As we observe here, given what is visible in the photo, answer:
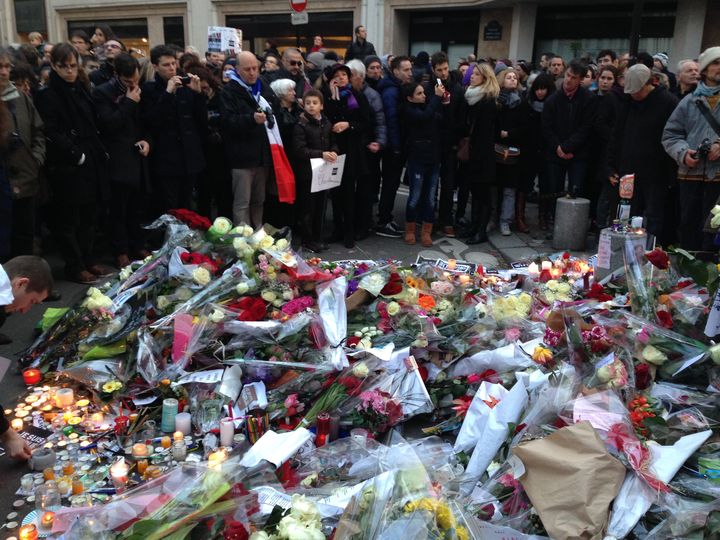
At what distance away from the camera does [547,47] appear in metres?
17.0

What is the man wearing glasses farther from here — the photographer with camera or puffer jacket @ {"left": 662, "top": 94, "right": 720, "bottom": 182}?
puffer jacket @ {"left": 662, "top": 94, "right": 720, "bottom": 182}

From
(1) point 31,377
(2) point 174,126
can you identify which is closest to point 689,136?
(2) point 174,126

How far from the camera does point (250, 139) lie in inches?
260

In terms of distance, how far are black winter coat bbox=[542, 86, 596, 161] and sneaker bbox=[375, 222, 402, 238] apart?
196 cm

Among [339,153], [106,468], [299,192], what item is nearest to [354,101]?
[339,153]

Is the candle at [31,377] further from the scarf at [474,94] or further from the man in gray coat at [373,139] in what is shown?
the scarf at [474,94]

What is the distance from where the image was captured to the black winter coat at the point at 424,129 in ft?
23.3

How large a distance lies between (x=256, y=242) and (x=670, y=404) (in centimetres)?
274

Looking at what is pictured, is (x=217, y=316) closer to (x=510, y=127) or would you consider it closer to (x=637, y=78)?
(x=637, y=78)

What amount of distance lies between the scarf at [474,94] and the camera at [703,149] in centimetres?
222

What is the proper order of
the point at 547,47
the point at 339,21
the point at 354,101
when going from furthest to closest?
the point at 339,21, the point at 547,47, the point at 354,101

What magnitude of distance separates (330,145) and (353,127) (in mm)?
322

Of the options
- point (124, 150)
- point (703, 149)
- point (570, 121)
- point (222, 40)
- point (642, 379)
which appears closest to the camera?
point (642, 379)

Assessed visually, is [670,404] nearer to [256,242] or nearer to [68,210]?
[256,242]
